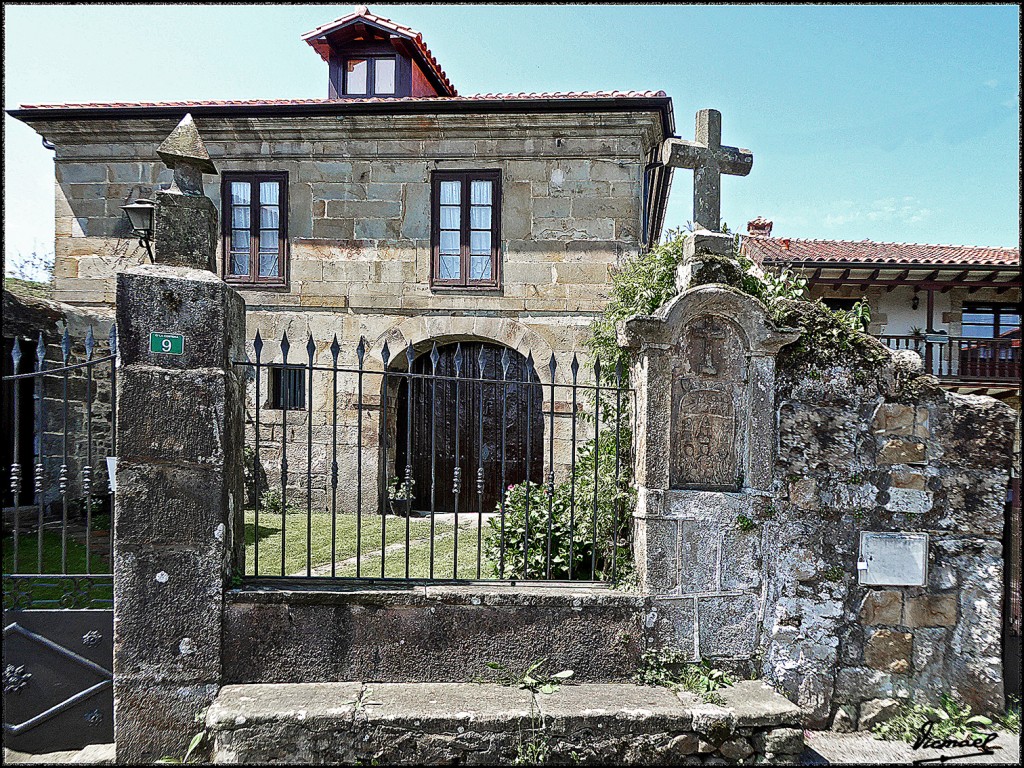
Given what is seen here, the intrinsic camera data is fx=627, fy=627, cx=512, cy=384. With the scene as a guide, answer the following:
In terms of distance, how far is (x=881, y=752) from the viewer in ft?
11.2

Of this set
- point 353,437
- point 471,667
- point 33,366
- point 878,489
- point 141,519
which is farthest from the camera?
point 353,437

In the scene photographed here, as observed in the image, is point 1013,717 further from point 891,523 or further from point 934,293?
point 934,293

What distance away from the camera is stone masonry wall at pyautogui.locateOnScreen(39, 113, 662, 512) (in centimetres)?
888

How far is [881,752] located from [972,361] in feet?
45.3

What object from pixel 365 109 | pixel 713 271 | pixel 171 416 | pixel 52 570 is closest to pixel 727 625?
pixel 713 271

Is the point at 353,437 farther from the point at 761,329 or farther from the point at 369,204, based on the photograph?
the point at 761,329

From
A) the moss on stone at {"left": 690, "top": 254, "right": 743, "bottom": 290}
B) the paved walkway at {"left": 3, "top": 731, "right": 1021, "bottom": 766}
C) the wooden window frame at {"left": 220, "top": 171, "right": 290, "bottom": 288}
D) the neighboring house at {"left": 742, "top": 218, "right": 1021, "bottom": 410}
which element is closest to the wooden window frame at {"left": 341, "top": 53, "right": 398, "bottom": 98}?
the wooden window frame at {"left": 220, "top": 171, "right": 290, "bottom": 288}

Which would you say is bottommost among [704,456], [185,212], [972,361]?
[704,456]

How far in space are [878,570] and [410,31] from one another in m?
10.6

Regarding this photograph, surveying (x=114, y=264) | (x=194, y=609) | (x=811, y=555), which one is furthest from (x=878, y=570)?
(x=114, y=264)

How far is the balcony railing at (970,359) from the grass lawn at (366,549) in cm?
1106

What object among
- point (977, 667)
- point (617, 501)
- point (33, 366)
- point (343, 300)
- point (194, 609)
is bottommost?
point (977, 667)

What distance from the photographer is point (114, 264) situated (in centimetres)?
940

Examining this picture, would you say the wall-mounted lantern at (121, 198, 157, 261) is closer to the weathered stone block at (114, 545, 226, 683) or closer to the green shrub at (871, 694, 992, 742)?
the weathered stone block at (114, 545, 226, 683)
